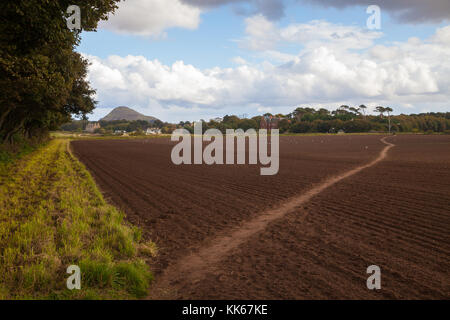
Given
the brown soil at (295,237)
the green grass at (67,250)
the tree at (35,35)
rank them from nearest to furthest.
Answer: the green grass at (67,250), the brown soil at (295,237), the tree at (35,35)

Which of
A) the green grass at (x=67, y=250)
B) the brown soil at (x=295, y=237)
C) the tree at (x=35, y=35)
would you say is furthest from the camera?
the tree at (x=35, y=35)

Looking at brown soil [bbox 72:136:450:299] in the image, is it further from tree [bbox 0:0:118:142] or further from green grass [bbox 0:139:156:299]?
tree [bbox 0:0:118:142]

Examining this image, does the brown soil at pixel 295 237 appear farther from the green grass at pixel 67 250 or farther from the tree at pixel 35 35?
the tree at pixel 35 35

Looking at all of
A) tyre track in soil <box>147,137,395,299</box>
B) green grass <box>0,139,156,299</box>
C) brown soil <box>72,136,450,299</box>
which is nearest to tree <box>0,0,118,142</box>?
green grass <box>0,139,156,299</box>

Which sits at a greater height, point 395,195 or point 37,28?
point 37,28

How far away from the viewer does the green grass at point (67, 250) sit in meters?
5.18

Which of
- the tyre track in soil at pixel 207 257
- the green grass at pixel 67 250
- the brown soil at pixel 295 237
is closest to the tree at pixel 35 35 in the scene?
the green grass at pixel 67 250

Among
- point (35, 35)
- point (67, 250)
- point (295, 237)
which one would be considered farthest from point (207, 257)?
point (35, 35)

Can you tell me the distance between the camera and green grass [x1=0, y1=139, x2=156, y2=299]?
518 centimetres

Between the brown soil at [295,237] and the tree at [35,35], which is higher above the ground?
the tree at [35,35]
